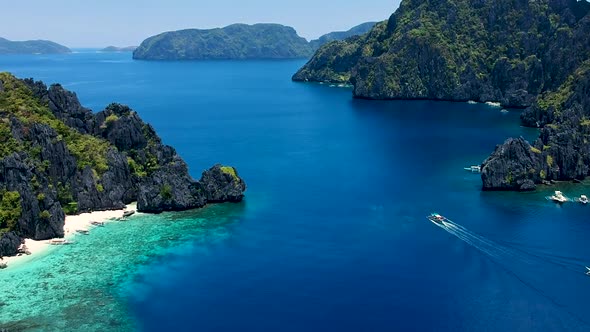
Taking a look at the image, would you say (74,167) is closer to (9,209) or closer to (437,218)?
(9,209)

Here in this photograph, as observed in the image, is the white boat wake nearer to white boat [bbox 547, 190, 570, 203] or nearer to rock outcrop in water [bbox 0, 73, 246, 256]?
white boat [bbox 547, 190, 570, 203]

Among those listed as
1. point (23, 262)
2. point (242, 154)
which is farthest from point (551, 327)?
point (242, 154)

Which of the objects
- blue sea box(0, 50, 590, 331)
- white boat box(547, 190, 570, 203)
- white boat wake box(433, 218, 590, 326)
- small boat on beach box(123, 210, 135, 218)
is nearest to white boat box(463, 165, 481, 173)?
blue sea box(0, 50, 590, 331)

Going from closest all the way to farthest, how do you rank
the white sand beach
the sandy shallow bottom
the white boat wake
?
the sandy shallow bottom → the white boat wake → the white sand beach

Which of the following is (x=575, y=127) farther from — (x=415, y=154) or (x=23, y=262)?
(x=23, y=262)

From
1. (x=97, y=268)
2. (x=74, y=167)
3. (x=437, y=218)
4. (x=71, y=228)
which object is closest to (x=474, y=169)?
(x=437, y=218)

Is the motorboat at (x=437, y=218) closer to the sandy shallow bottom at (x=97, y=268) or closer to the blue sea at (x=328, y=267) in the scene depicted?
the blue sea at (x=328, y=267)

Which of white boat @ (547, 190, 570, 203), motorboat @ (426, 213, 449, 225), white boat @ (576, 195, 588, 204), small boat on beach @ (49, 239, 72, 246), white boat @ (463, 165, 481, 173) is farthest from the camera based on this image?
white boat @ (463, 165, 481, 173)
